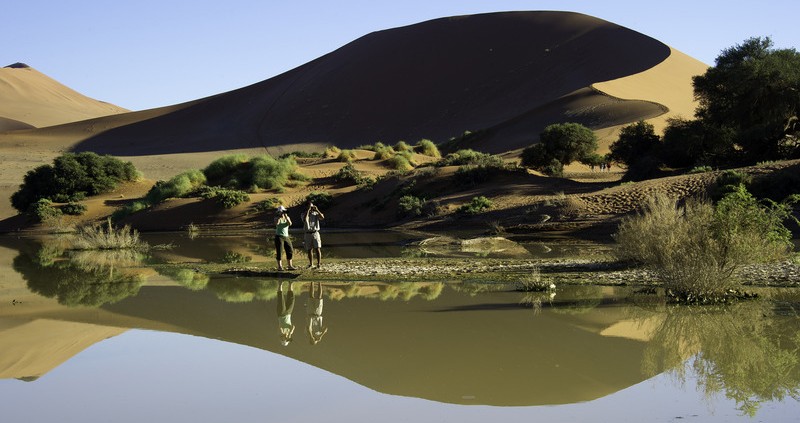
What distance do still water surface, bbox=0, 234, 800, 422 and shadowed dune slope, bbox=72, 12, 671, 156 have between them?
183ft

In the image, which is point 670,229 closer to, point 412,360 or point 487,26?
point 412,360

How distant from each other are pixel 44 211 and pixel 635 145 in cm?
2981

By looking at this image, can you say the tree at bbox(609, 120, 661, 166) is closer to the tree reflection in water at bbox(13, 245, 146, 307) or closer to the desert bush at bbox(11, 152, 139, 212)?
the tree reflection in water at bbox(13, 245, 146, 307)

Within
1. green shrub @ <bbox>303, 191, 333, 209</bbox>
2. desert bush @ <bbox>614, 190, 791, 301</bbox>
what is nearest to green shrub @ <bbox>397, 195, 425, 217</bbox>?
green shrub @ <bbox>303, 191, 333, 209</bbox>

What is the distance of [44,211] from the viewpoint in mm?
45062

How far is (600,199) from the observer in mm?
31266

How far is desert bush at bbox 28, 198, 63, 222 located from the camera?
147ft

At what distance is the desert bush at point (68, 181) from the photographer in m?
48.2

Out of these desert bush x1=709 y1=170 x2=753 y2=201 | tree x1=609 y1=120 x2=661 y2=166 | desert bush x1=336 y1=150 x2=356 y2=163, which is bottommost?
desert bush x1=709 y1=170 x2=753 y2=201

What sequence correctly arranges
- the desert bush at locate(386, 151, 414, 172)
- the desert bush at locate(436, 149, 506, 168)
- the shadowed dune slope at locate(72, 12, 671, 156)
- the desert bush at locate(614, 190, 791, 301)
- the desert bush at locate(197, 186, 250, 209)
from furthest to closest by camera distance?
the shadowed dune slope at locate(72, 12, 671, 156)
the desert bush at locate(386, 151, 414, 172)
the desert bush at locate(197, 186, 250, 209)
the desert bush at locate(436, 149, 506, 168)
the desert bush at locate(614, 190, 791, 301)

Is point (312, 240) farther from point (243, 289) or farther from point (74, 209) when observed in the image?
point (74, 209)

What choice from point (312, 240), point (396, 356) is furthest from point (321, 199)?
point (396, 356)

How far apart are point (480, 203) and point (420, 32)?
90.0 meters

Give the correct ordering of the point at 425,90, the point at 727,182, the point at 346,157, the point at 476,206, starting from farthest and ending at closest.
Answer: the point at 425,90 < the point at 346,157 < the point at 476,206 < the point at 727,182
